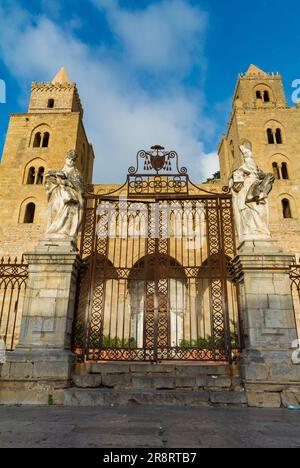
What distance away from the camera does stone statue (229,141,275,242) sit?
243 inches

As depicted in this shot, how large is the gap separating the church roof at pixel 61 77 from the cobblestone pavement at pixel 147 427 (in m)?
30.8

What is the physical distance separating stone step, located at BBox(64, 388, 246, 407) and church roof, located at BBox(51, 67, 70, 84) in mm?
30087

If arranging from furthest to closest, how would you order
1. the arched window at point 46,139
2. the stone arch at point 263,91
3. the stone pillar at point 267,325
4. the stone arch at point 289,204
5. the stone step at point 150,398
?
1. the stone arch at point 263,91
2. the arched window at point 46,139
3. the stone arch at point 289,204
4. the stone pillar at point 267,325
5. the stone step at point 150,398

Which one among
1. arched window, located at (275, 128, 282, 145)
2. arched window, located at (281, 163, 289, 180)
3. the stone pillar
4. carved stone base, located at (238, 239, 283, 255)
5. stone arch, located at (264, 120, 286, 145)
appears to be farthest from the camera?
arched window, located at (275, 128, 282, 145)

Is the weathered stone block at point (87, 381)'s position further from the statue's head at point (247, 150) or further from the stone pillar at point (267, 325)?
the statue's head at point (247, 150)

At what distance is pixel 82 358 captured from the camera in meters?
5.95

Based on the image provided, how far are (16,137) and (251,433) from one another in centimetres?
2629

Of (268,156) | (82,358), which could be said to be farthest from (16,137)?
(82,358)

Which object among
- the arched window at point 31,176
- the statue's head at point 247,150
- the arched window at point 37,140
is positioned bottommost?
the statue's head at point 247,150

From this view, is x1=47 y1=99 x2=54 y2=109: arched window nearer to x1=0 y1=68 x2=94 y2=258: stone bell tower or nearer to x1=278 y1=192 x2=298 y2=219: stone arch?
x1=0 y1=68 x2=94 y2=258: stone bell tower

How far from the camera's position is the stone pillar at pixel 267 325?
491cm

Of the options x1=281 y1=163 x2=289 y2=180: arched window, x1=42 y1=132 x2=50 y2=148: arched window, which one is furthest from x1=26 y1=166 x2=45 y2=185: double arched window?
x1=281 y1=163 x2=289 y2=180: arched window

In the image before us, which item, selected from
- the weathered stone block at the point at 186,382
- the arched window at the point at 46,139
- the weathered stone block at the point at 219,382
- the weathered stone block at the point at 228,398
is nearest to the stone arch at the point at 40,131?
the arched window at the point at 46,139
